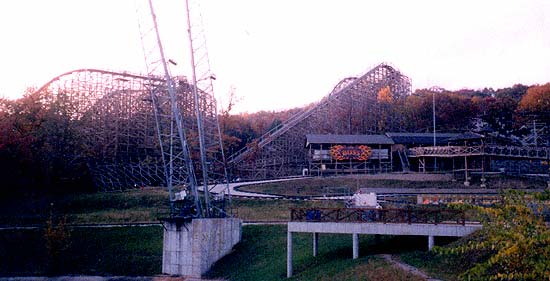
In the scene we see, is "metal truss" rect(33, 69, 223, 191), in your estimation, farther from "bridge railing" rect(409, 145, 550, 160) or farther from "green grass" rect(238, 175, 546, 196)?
"bridge railing" rect(409, 145, 550, 160)

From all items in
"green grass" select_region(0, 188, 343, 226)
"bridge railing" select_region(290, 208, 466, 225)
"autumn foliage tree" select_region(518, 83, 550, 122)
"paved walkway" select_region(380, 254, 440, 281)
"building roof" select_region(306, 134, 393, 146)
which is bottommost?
"paved walkway" select_region(380, 254, 440, 281)

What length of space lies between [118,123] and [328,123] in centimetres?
2730

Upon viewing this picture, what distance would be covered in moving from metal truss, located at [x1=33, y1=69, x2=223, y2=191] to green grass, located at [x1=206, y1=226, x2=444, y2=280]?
2174 cm

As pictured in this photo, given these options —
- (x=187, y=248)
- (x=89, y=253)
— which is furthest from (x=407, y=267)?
(x=89, y=253)

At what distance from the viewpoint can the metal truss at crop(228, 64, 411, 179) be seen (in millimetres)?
60344

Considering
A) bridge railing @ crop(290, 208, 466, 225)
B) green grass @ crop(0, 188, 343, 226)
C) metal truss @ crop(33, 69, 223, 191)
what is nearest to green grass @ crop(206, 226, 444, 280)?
bridge railing @ crop(290, 208, 466, 225)

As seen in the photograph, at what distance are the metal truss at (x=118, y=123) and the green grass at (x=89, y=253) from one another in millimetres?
17314

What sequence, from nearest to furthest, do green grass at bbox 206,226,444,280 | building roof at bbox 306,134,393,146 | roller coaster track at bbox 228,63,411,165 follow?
green grass at bbox 206,226,444,280
building roof at bbox 306,134,393,146
roller coaster track at bbox 228,63,411,165

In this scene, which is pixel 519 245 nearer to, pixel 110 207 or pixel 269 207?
pixel 269 207

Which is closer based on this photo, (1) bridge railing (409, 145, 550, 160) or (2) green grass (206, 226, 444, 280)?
(2) green grass (206, 226, 444, 280)

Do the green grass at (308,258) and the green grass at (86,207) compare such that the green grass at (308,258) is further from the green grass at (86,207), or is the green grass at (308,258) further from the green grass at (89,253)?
the green grass at (86,207)

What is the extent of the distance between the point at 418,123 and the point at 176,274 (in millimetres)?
57478

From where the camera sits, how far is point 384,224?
20469 millimetres

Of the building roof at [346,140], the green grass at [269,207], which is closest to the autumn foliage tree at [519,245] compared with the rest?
the green grass at [269,207]
